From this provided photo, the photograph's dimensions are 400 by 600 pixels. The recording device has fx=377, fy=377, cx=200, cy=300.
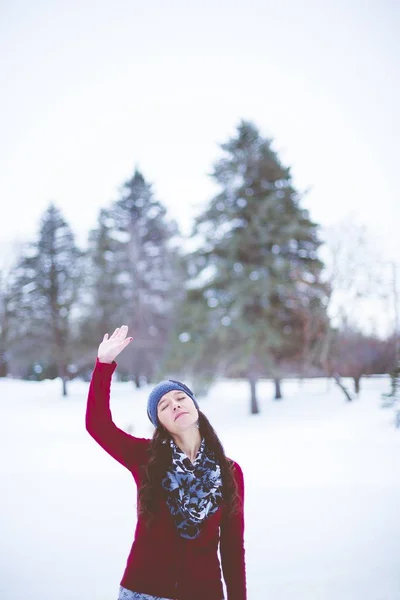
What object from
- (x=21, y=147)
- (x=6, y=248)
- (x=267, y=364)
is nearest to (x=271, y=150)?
(x=267, y=364)

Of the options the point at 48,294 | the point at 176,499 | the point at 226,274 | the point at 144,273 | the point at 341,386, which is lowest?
the point at 341,386

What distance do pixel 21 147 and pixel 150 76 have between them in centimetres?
306

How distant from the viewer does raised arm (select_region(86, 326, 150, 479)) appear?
1.44m

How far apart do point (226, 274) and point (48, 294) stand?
451 centimetres

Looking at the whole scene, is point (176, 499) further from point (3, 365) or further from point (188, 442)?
point (3, 365)

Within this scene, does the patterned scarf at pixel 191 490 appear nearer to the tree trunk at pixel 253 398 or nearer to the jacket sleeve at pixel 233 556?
the jacket sleeve at pixel 233 556

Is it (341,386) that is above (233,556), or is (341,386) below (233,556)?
below

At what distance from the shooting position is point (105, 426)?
4.76 ft

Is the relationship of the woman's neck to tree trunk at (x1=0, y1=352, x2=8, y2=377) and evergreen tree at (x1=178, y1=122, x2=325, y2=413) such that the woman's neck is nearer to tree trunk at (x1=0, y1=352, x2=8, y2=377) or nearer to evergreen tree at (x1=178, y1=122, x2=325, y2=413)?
tree trunk at (x1=0, y1=352, x2=8, y2=377)

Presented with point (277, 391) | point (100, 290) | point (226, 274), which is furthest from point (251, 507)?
point (100, 290)

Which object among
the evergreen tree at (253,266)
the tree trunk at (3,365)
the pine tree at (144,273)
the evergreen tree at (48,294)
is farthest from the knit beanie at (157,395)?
the pine tree at (144,273)

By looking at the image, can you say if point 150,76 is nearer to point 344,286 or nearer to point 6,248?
point 6,248

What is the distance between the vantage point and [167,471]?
1.39 m

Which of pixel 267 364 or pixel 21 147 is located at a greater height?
pixel 21 147
